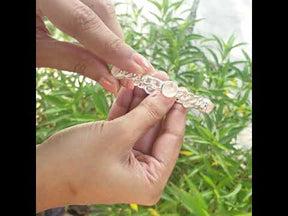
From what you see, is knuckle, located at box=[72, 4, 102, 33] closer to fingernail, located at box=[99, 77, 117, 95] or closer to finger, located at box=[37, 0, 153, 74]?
finger, located at box=[37, 0, 153, 74]

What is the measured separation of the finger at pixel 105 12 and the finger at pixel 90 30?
9cm

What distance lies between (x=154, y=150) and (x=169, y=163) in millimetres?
30

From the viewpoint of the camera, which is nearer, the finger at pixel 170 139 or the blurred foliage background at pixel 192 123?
the finger at pixel 170 139

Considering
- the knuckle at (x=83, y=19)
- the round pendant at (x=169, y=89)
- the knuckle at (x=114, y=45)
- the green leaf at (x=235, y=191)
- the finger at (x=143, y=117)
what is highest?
the knuckle at (x=83, y=19)

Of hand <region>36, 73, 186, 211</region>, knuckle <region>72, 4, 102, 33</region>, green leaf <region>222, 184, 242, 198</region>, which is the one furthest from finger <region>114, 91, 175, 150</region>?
green leaf <region>222, 184, 242, 198</region>

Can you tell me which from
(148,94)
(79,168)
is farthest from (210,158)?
(79,168)

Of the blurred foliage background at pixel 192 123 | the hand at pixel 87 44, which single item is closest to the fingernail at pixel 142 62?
the hand at pixel 87 44

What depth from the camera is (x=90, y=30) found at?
0.66 m

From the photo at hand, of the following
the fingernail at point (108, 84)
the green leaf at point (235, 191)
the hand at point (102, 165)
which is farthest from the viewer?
the green leaf at point (235, 191)

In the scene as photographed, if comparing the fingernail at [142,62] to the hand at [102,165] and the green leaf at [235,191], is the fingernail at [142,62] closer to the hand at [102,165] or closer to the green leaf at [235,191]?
the hand at [102,165]

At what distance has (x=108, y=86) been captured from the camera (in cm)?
76

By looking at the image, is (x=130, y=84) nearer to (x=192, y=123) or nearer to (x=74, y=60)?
(x=74, y=60)

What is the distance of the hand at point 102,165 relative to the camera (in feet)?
2.12

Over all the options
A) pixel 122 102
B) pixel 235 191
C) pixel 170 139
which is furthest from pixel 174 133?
pixel 235 191
